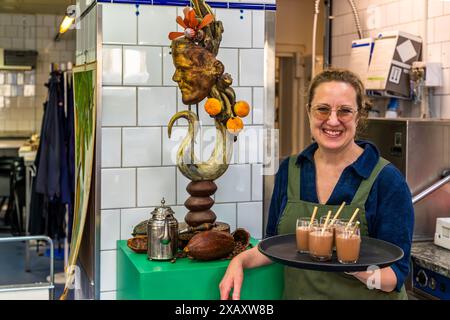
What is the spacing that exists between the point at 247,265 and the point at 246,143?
61cm

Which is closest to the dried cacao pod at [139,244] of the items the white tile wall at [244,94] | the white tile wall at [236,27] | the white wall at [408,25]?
the white tile wall at [244,94]

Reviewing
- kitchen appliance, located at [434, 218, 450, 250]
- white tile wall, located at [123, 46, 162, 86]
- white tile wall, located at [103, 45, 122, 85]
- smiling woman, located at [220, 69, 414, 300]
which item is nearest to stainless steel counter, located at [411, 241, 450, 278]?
kitchen appliance, located at [434, 218, 450, 250]

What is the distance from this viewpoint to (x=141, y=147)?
2043 millimetres

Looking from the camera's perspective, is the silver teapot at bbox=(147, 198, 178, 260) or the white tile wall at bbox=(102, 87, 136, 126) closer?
the silver teapot at bbox=(147, 198, 178, 260)

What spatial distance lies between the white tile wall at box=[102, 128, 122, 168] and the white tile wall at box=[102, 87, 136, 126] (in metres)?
0.03

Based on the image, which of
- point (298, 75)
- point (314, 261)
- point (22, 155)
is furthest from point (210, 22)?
point (22, 155)

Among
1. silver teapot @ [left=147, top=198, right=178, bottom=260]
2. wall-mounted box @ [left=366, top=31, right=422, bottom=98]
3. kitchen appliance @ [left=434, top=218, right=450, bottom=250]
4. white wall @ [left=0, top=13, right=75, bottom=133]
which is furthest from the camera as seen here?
white wall @ [left=0, top=13, right=75, bottom=133]

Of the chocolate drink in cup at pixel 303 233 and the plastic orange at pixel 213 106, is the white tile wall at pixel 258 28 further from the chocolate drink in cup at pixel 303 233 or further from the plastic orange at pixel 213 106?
the chocolate drink in cup at pixel 303 233

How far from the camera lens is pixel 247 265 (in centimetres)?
167

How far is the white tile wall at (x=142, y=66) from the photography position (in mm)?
2008

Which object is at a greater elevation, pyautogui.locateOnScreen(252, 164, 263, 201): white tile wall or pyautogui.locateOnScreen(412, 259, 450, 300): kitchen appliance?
pyautogui.locateOnScreen(252, 164, 263, 201): white tile wall

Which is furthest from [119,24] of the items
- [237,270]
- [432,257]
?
[432,257]

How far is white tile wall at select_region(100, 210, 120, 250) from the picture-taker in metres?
2.03

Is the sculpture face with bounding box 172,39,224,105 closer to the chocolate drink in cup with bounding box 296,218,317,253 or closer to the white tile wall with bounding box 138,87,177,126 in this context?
the white tile wall with bounding box 138,87,177,126
